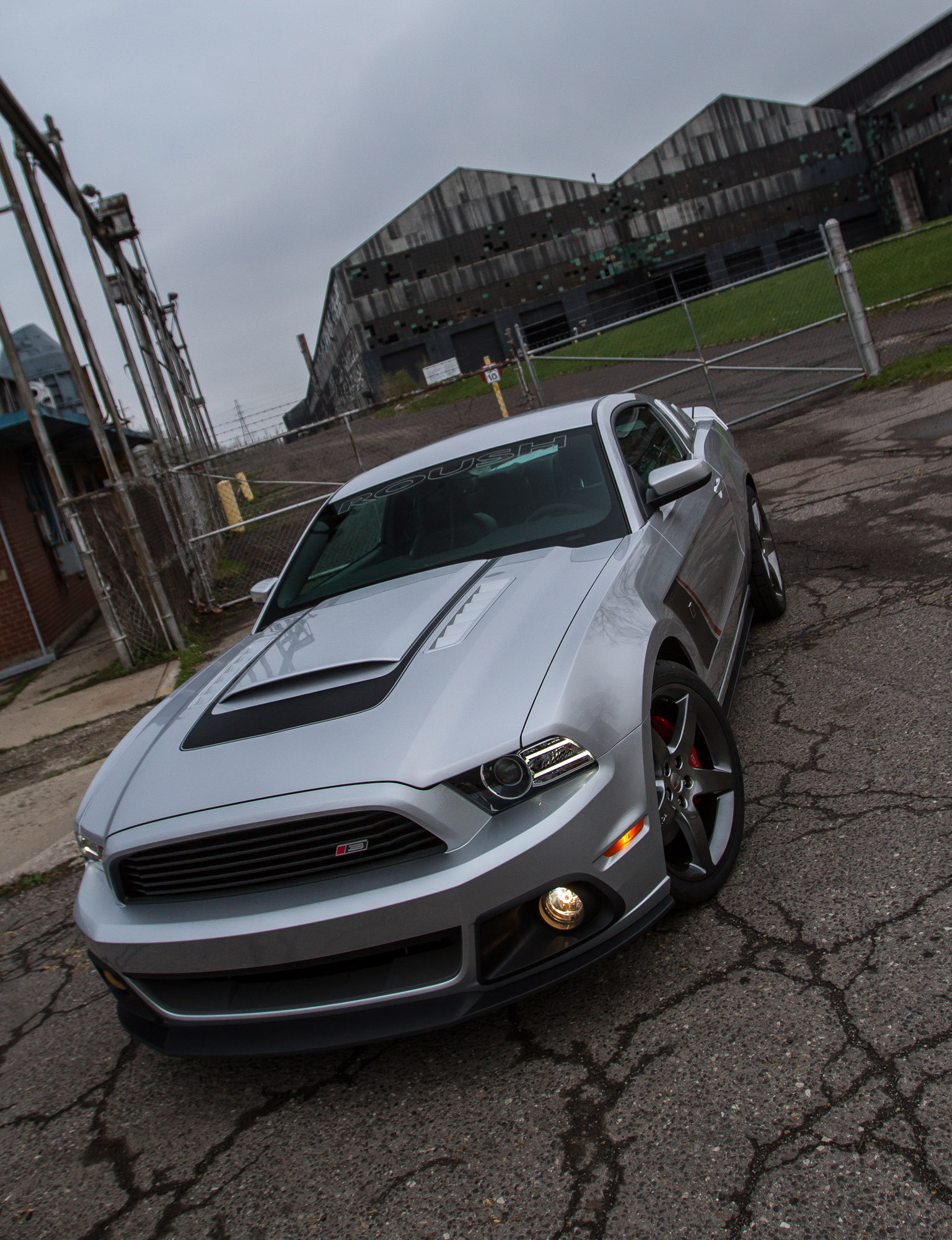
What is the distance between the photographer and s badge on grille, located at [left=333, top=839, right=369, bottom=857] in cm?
231

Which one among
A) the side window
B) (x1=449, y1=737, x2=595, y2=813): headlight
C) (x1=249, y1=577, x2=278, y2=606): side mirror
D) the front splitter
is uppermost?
the side window

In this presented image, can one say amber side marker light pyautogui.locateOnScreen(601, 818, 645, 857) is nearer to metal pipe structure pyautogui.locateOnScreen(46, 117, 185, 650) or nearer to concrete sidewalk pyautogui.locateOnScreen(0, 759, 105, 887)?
concrete sidewalk pyautogui.locateOnScreen(0, 759, 105, 887)

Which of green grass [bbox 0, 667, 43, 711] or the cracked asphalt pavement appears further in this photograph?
green grass [bbox 0, 667, 43, 711]

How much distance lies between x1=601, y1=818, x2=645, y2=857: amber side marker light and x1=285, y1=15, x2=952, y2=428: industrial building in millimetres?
44551

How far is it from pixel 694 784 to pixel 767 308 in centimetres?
2488

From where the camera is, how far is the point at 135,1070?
9.62 ft

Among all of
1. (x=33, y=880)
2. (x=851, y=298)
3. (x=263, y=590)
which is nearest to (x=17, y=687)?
(x=33, y=880)

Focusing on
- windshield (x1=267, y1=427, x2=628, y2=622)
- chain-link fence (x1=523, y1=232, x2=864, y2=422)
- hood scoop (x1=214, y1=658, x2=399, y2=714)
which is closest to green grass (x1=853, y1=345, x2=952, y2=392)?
chain-link fence (x1=523, y1=232, x2=864, y2=422)

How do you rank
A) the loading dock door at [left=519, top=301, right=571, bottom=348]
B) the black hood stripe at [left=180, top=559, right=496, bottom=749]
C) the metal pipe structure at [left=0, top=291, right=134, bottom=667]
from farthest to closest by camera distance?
the loading dock door at [left=519, top=301, right=571, bottom=348]
the metal pipe structure at [left=0, top=291, right=134, bottom=667]
the black hood stripe at [left=180, top=559, right=496, bottom=749]

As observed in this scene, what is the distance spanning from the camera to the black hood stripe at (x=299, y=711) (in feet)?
8.65

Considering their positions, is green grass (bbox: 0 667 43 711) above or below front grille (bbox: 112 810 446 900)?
above

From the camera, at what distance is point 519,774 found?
7.68 ft

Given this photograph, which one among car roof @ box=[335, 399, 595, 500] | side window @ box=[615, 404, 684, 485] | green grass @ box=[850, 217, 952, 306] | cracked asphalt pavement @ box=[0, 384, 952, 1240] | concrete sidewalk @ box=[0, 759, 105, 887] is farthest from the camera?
green grass @ box=[850, 217, 952, 306]

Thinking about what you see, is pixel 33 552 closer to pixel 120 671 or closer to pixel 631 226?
pixel 120 671
